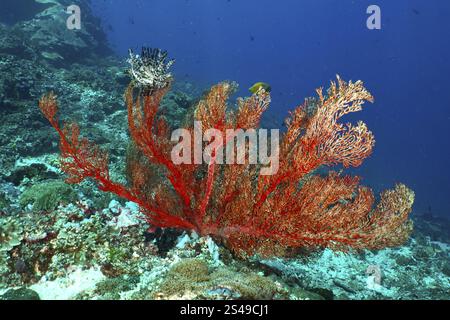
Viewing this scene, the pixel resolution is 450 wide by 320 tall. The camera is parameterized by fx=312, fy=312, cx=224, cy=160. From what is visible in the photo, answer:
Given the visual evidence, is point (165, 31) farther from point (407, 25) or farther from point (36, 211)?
point (36, 211)

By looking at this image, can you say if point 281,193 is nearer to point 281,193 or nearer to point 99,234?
point 281,193

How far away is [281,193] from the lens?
5.11 meters

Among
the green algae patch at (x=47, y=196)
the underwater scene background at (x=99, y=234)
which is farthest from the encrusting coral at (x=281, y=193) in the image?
the green algae patch at (x=47, y=196)

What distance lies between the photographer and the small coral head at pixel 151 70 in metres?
6.89

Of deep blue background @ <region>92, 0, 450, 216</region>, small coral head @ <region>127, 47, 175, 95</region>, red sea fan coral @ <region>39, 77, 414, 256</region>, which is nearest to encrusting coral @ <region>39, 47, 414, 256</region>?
red sea fan coral @ <region>39, 77, 414, 256</region>

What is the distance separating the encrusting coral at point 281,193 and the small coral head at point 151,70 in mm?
1696

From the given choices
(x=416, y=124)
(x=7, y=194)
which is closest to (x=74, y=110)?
(x=7, y=194)

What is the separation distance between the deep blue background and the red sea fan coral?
8341 centimetres

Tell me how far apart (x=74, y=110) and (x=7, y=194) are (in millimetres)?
6862

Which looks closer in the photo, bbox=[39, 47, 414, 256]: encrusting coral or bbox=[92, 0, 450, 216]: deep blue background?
bbox=[39, 47, 414, 256]: encrusting coral

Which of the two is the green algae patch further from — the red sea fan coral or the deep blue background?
the deep blue background

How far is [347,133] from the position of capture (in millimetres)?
4492

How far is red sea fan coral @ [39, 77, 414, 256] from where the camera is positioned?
4547 millimetres

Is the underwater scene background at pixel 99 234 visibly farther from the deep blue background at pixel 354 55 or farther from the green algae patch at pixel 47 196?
the deep blue background at pixel 354 55
